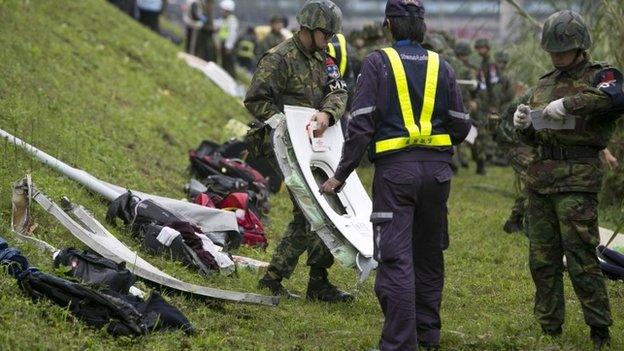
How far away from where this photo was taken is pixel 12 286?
634 centimetres

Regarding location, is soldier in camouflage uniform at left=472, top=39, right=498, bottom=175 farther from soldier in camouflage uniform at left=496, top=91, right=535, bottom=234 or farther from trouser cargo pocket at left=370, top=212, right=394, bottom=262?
trouser cargo pocket at left=370, top=212, right=394, bottom=262

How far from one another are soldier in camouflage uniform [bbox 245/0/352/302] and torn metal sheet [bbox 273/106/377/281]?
212 mm

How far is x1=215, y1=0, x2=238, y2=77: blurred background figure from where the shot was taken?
25125mm

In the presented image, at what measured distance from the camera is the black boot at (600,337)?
6867 millimetres

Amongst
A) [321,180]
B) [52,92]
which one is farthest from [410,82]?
[52,92]

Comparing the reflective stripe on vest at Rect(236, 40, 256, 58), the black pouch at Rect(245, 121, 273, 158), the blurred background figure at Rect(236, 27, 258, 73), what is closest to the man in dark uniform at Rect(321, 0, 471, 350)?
the black pouch at Rect(245, 121, 273, 158)

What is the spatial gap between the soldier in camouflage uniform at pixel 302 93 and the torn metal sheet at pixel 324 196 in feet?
0.69

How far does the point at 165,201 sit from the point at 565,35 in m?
4.05

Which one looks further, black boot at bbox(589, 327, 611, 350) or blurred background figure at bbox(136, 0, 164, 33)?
blurred background figure at bbox(136, 0, 164, 33)

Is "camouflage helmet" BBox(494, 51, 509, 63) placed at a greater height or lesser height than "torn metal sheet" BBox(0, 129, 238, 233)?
lesser

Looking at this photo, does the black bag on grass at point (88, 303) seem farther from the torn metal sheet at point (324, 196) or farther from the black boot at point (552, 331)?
the black boot at point (552, 331)

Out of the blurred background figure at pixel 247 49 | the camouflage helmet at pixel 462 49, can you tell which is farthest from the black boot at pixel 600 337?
the blurred background figure at pixel 247 49

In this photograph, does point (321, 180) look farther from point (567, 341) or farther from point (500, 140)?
point (567, 341)

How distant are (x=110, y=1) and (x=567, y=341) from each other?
18086mm
